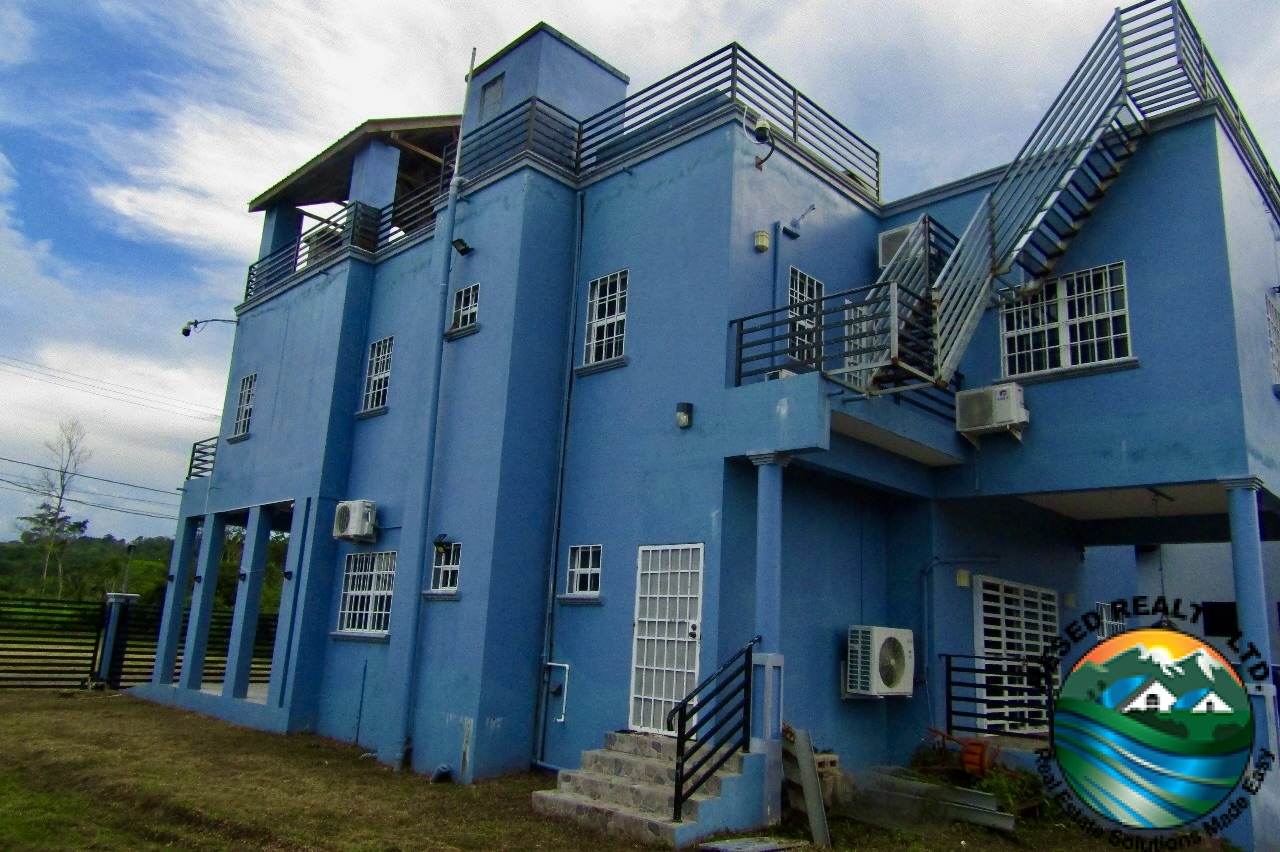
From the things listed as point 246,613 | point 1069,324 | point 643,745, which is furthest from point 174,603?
point 1069,324

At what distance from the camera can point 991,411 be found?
1166cm

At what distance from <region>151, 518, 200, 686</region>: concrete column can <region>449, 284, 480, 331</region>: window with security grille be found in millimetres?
9856

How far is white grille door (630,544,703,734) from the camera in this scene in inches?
399

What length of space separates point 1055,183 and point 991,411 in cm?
280

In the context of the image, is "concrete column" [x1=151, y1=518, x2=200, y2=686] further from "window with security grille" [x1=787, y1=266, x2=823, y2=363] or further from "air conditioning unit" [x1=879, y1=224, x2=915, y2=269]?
"air conditioning unit" [x1=879, y1=224, x2=915, y2=269]

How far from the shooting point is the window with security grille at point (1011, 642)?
12.4 m

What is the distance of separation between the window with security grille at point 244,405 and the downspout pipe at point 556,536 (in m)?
8.60

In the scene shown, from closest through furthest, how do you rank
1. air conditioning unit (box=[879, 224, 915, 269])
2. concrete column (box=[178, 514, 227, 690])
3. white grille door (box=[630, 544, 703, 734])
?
1. white grille door (box=[630, 544, 703, 734])
2. air conditioning unit (box=[879, 224, 915, 269])
3. concrete column (box=[178, 514, 227, 690])

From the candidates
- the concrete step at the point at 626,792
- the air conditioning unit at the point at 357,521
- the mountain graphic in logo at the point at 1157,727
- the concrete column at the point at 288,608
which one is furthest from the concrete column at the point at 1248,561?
the concrete column at the point at 288,608

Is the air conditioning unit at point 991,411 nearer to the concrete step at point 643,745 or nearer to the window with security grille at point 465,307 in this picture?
the concrete step at point 643,745

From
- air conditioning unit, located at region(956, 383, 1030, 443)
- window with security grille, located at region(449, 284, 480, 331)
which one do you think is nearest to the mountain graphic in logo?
air conditioning unit, located at region(956, 383, 1030, 443)

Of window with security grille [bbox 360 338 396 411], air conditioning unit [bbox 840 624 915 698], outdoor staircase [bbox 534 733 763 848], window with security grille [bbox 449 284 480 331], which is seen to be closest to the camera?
outdoor staircase [bbox 534 733 763 848]

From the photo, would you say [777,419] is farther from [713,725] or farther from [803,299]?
[713,725]

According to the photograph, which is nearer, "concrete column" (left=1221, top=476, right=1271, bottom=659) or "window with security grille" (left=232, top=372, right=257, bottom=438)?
"concrete column" (left=1221, top=476, right=1271, bottom=659)
